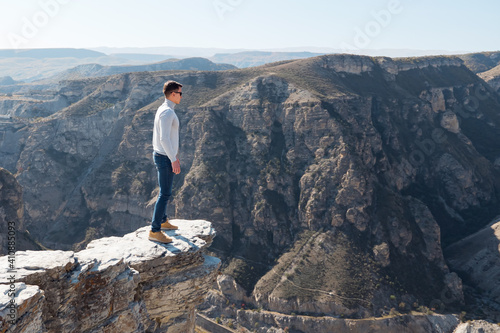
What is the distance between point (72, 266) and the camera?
29.9 feet

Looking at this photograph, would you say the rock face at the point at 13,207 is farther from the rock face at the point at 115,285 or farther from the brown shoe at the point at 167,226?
the rock face at the point at 115,285

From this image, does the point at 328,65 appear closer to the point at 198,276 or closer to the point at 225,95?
the point at 225,95

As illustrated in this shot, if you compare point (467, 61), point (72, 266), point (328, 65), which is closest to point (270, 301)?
point (72, 266)

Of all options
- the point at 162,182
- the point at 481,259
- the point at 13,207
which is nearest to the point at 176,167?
the point at 162,182

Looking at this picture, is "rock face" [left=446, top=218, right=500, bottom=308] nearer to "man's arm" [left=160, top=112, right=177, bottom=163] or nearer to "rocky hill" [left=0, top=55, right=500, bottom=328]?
"rocky hill" [left=0, top=55, right=500, bottom=328]

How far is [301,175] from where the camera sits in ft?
270

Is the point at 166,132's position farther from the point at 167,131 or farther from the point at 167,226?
the point at 167,226

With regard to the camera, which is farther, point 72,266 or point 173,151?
point 173,151

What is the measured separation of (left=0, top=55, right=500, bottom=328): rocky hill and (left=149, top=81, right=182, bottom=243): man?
55.7 metres

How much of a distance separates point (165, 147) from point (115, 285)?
480 cm

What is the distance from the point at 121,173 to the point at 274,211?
5072 cm

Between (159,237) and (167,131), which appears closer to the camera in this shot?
(167,131)

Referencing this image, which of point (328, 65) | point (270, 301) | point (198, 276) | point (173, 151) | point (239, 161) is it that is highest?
point (328, 65)

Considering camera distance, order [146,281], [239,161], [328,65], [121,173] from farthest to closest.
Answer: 1. [328,65]
2. [121,173]
3. [239,161]
4. [146,281]
